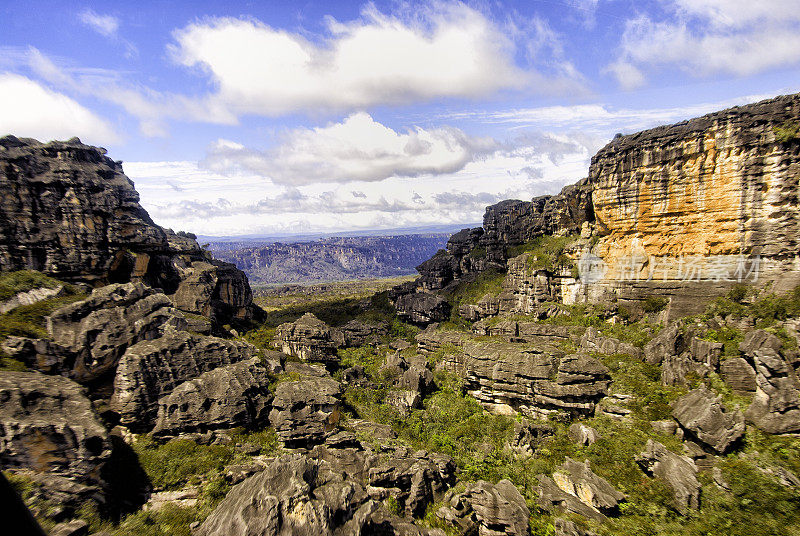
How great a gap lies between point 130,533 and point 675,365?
30.2 m

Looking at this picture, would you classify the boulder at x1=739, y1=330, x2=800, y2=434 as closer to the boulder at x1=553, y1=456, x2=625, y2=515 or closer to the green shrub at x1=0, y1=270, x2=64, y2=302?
the boulder at x1=553, y1=456, x2=625, y2=515

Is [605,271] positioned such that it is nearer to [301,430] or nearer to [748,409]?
[748,409]

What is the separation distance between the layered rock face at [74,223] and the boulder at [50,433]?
19.7 meters

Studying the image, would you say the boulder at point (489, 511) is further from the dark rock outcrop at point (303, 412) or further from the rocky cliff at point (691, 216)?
the rocky cliff at point (691, 216)

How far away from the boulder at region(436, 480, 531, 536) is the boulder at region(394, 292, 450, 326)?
3893 centimetres

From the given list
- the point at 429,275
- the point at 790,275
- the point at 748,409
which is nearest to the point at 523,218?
the point at 429,275

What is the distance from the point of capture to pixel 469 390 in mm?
32438

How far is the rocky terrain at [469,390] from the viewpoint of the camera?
54.0 ft

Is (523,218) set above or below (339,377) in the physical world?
above

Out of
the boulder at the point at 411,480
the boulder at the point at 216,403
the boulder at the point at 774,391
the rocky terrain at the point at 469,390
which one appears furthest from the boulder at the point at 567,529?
the boulder at the point at 216,403

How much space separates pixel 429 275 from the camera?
235ft

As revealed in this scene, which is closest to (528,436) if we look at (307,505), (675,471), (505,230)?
(675,471)

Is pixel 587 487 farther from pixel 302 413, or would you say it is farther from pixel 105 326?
pixel 105 326

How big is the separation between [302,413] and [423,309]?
122 feet
